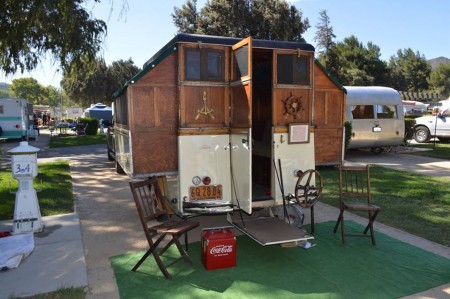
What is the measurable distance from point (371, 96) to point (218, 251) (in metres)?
11.0

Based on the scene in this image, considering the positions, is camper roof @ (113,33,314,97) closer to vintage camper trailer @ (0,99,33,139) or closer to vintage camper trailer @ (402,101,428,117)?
vintage camper trailer @ (0,99,33,139)

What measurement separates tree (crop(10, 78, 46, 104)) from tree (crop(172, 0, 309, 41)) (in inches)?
2634

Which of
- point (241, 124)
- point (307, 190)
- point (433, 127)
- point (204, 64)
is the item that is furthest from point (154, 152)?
point (433, 127)

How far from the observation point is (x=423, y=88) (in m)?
66.9

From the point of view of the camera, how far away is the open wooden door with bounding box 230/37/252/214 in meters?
4.56

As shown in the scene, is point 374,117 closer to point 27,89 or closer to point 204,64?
point 204,64

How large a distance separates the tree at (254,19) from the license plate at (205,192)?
2149 cm

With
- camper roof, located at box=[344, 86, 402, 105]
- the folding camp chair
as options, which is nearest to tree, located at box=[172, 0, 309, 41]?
the folding camp chair

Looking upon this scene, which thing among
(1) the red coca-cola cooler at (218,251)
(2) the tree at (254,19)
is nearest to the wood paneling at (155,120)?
(1) the red coca-cola cooler at (218,251)

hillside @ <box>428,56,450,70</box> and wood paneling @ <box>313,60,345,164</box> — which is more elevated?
hillside @ <box>428,56,450,70</box>

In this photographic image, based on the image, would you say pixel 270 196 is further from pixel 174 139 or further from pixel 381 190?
pixel 381 190

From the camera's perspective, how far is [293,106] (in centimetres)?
500

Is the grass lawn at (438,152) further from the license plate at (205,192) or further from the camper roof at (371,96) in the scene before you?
the license plate at (205,192)

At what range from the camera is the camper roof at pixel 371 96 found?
12.9 metres
